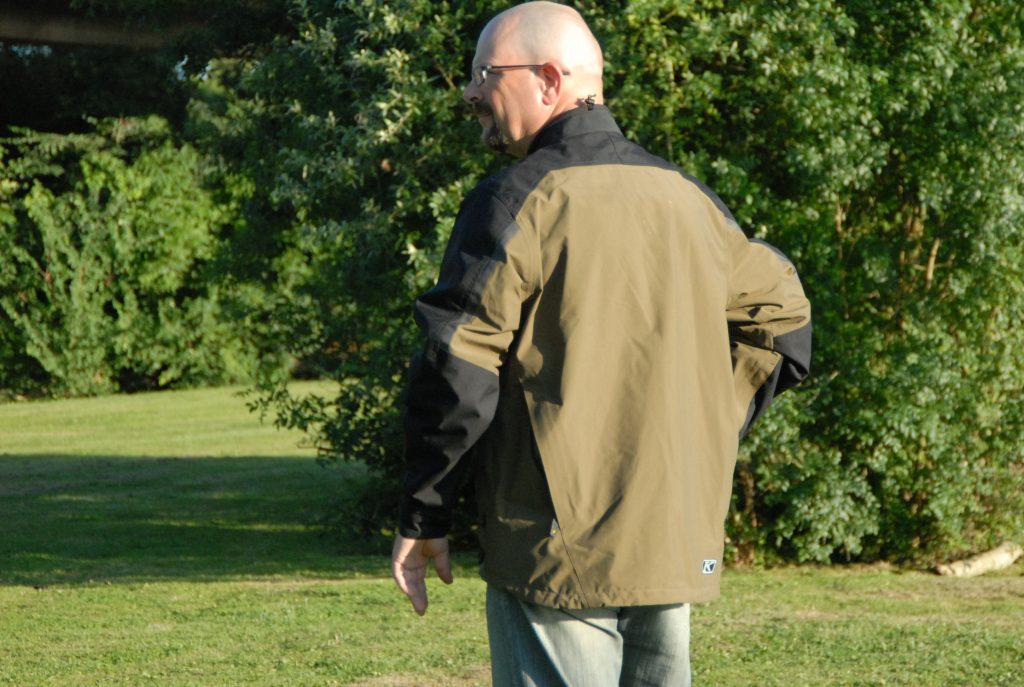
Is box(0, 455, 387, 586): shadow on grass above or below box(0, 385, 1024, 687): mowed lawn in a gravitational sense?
below

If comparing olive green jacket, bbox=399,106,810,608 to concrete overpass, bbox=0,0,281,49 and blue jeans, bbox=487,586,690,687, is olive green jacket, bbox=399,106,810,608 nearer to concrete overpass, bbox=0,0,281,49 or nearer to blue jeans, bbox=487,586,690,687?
blue jeans, bbox=487,586,690,687

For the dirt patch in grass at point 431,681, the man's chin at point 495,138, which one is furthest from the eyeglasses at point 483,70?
the dirt patch in grass at point 431,681

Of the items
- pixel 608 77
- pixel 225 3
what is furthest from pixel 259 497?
pixel 608 77

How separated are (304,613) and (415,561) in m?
4.58

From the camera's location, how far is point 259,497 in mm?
12727

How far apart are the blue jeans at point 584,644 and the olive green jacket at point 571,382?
7cm

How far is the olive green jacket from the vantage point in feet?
8.16

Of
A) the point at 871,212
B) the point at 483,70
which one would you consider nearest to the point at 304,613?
the point at 871,212

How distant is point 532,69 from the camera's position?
106 inches

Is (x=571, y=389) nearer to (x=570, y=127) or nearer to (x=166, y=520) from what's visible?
(x=570, y=127)

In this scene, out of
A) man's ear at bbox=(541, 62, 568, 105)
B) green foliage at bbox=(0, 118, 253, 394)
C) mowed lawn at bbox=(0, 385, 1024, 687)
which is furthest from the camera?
green foliage at bbox=(0, 118, 253, 394)

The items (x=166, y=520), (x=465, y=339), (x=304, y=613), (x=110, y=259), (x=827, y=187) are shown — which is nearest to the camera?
(x=465, y=339)

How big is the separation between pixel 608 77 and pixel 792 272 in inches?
187

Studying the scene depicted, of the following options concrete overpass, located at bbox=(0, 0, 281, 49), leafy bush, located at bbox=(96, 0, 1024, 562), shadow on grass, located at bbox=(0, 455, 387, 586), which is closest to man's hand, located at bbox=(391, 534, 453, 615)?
leafy bush, located at bbox=(96, 0, 1024, 562)
